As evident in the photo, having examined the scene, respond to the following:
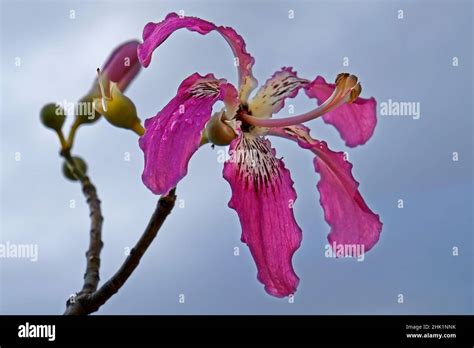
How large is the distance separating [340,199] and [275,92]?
8.9 inches

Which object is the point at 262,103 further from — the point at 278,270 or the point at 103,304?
the point at 103,304

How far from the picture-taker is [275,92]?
1.18m

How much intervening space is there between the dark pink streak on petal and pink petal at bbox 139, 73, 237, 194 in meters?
0.45

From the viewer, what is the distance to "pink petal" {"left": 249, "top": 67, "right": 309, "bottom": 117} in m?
1.16

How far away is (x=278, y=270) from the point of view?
40.6 inches

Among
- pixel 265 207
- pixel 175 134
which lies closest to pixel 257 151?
pixel 265 207

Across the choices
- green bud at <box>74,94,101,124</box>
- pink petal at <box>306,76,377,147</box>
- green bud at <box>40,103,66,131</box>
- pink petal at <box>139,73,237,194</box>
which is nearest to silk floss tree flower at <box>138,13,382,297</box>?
pink petal at <box>139,73,237,194</box>

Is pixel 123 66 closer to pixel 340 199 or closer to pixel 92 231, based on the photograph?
pixel 92 231

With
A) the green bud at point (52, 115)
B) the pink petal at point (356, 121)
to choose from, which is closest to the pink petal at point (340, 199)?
the pink petal at point (356, 121)

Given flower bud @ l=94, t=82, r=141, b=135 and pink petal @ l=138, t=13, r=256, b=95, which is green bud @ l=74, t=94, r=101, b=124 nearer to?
flower bud @ l=94, t=82, r=141, b=135

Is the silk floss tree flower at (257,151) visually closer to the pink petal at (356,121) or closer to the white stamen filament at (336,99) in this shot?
the white stamen filament at (336,99)

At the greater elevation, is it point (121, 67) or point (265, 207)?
point (121, 67)
